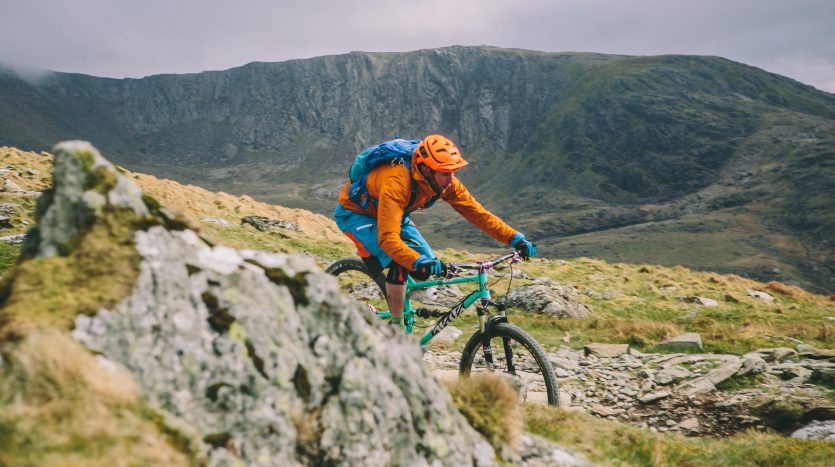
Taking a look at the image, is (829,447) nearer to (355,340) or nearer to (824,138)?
(355,340)

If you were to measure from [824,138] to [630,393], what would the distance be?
249 m

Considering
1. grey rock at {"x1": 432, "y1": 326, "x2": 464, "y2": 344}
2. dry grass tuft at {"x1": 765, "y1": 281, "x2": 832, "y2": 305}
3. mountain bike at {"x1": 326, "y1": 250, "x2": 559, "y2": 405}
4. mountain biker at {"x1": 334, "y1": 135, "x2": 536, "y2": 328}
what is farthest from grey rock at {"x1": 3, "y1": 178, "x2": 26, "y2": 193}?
dry grass tuft at {"x1": 765, "y1": 281, "x2": 832, "y2": 305}

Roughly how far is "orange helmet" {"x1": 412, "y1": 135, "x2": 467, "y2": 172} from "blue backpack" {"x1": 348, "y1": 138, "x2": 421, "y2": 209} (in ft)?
0.96

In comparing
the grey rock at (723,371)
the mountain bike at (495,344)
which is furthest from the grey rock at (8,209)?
the grey rock at (723,371)

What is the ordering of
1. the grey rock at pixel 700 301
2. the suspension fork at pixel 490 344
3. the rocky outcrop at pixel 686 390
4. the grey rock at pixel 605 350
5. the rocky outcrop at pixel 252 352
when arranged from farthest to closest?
the grey rock at pixel 700 301
the grey rock at pixel 605 350
the rocky outcrop at pixel 686 390
the suspension fork at pixel 490 344
the rocky outcrop at pixel 252 352

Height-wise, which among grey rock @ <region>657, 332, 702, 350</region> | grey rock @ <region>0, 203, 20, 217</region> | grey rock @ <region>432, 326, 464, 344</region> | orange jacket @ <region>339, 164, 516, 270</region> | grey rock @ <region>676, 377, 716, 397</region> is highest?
orange jacket @ <region>339, 164, 516, 270</region>

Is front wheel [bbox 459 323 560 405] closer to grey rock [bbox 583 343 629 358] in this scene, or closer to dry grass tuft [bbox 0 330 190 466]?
dry grass tuft [bbox 0 330 190 466]

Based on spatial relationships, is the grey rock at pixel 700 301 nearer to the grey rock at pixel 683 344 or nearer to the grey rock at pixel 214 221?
the grey rock at pixel 683 344

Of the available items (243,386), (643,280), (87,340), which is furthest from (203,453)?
(643,280)

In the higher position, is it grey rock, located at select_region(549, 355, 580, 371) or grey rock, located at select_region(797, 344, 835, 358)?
grey rock, located at select_region(797, 344, 835, 358)

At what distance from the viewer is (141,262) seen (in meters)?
3.39

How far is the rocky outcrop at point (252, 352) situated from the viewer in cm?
312

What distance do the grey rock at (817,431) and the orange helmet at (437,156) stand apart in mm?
6501

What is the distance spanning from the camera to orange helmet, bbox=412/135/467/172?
6527 millimetres
